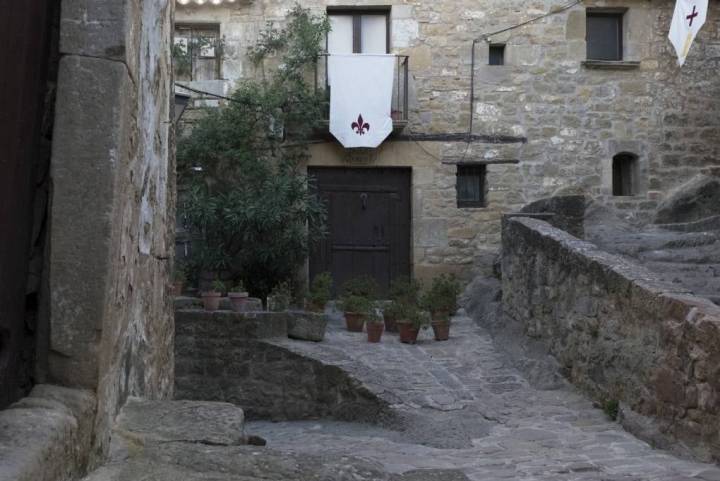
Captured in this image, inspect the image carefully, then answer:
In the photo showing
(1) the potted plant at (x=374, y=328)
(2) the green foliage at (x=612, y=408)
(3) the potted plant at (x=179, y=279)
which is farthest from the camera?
(3) the potted plant at (x=179, y=279)

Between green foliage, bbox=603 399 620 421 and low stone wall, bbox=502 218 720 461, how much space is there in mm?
32

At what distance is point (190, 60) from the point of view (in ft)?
34.3

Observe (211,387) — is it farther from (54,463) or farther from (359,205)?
(54,463)

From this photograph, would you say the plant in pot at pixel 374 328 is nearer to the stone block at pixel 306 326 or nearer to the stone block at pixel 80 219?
the stone block at pixel 306 326

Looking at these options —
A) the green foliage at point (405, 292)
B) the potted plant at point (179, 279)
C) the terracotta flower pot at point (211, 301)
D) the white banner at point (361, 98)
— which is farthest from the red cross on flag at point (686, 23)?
the potted plant at point (179, 279)

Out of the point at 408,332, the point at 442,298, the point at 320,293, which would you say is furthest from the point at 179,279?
the point at 442,298

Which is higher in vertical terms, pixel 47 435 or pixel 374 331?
pixel 47 435

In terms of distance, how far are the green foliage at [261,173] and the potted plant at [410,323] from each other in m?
2.17

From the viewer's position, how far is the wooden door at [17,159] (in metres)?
1.85

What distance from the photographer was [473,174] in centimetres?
1081

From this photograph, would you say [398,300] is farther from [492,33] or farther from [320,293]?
[492,33]

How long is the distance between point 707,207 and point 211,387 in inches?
260

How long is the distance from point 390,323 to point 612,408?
12.2ft

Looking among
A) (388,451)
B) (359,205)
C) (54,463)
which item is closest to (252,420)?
(388,451)
